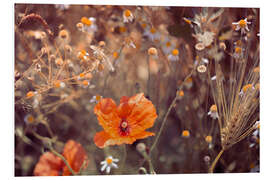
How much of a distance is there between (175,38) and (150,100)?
0.93ft

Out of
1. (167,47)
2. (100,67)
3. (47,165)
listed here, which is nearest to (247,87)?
(167,47)

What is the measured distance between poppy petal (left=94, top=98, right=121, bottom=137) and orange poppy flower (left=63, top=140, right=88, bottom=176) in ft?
0.45

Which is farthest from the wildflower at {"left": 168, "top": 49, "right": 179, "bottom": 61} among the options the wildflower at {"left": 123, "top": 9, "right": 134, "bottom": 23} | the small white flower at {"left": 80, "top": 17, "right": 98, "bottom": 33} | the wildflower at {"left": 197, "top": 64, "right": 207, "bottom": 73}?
the small white flower at {"left": 80, "top": 17, "right": 98, "bottom": 33}

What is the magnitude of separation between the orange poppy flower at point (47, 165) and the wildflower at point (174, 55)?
24.7 inches

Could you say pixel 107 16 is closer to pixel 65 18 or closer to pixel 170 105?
pixel 65 18

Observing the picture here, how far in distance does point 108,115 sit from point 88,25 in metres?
0.38

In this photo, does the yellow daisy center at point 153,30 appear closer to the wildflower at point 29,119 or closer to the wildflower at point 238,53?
the wildflower at point 238,53

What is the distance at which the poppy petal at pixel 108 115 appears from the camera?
1321 mm

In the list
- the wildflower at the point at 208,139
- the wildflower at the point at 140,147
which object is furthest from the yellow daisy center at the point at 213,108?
the wildflower at the point at 140,147

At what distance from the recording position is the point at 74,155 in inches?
52.1

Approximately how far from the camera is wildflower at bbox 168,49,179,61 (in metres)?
1.37

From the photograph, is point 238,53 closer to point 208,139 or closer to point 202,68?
point 202,68

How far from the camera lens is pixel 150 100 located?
4.47ft
